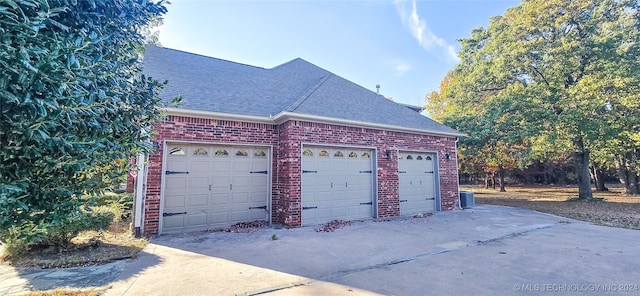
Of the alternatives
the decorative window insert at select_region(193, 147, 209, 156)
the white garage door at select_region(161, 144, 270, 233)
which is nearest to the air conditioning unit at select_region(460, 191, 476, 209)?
the white garage door at select_region(161, 144, 270, 233)

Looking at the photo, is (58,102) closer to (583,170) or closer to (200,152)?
(200,152)

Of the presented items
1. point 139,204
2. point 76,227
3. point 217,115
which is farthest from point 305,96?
point 76,227

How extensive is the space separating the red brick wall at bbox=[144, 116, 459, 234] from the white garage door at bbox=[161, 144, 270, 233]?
25 centimetres

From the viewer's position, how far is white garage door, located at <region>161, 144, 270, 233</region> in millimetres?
6676

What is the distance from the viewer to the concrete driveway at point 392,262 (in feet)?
11.6

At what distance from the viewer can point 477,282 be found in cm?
368

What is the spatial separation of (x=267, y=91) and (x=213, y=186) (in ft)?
12.1

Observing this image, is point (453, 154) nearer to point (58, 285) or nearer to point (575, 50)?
point (575, 50)

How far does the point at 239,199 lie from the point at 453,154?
25.7 feet

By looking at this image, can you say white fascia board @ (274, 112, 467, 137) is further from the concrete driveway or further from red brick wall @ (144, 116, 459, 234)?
the concrete driveway

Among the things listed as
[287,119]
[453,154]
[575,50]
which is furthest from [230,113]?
[575,50]

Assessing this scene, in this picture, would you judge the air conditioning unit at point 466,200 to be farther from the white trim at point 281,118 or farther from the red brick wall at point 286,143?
the white trim at point 281,118

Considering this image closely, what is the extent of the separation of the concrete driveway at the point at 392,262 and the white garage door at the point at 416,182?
2.23m

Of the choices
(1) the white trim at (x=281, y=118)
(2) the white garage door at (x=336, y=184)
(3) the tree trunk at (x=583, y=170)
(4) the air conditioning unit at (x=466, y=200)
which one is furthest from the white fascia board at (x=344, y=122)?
(3) the tree trunk at (x=583, y=170)
